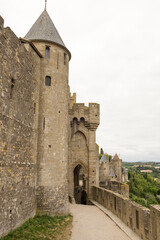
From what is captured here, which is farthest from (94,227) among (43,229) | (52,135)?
(52,135)

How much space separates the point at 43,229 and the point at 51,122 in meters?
6.87

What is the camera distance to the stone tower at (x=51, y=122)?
1402 cm

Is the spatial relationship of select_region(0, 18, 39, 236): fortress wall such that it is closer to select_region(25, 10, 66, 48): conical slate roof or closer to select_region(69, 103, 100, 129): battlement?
select_region(25, 10, 66, 48): conical slate roof

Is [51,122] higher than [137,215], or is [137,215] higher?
[51,122]

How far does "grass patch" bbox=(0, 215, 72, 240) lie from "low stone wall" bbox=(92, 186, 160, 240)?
366cm

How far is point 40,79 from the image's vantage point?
49.8 feet

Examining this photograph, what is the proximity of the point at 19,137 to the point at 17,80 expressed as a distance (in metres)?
3.01

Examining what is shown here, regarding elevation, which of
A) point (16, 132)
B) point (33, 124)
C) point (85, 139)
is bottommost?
point (16, 132)

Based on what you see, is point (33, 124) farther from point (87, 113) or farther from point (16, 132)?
point (87, 113)

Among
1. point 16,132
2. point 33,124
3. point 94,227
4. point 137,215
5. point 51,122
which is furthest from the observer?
point 51,122

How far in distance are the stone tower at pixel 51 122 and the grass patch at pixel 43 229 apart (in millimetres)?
911

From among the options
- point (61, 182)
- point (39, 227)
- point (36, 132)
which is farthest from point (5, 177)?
point (61, 182)

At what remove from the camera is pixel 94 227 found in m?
12.8

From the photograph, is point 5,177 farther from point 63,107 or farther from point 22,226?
Result: point 63,107
